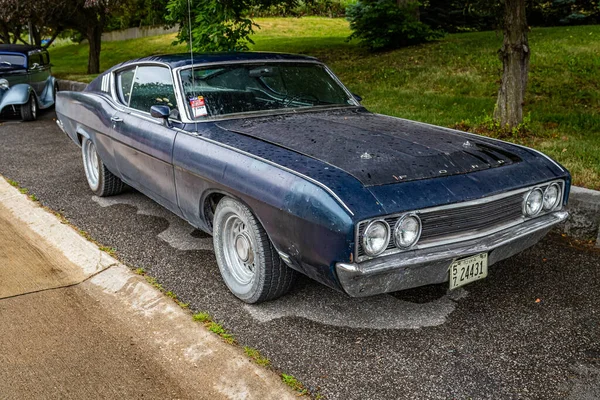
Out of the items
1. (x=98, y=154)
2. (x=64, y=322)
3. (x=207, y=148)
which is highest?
(x=207, y=148)

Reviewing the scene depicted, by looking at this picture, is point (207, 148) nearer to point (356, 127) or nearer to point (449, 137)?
point (356, 127)

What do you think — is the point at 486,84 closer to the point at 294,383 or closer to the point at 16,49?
the point at 294,383

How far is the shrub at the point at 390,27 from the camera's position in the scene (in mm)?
14102

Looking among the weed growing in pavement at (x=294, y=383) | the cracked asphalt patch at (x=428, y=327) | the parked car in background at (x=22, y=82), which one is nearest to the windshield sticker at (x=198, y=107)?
the cracked asphalt patch at (x=428, y=327)

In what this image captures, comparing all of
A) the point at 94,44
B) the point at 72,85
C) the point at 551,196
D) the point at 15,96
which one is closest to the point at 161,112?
the point at 551,196

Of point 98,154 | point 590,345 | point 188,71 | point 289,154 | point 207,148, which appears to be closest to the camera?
point 590,345

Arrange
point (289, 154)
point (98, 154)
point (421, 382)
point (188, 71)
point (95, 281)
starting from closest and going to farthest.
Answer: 1. point (421, 382)
2. point (289, 154)
3. point (95, 281)
4. point (188, 71)
5. point (98, 154)

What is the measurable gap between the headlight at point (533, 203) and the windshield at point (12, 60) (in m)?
10.3

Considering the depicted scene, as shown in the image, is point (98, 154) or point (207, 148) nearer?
point (207, 148)

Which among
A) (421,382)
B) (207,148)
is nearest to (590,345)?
(421,382)

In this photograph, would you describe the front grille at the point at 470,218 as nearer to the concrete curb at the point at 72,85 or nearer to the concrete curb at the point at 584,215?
the concrete curb at the point at 584,215

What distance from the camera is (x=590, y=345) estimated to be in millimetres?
3275

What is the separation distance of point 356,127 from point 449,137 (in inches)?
24.5

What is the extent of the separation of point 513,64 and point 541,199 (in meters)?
3.83
